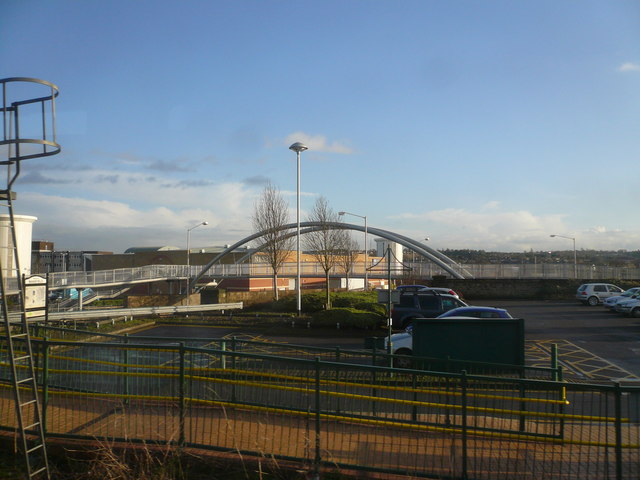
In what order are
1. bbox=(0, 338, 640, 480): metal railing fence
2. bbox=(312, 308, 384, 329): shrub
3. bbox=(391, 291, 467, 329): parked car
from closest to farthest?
bbox=(0, 338, 640, 480): metal railing fence
bbox=(391, 291, 467, 329): parked car
bbox=(312, 308, 384, 329): shrub

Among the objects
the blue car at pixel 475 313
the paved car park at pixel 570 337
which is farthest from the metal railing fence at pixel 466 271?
the blue car at pixel 475 313

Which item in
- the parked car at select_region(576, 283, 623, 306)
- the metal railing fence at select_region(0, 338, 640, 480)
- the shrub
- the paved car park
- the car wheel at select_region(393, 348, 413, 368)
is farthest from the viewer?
the parked car at select_region(576, 283, 623, 306)

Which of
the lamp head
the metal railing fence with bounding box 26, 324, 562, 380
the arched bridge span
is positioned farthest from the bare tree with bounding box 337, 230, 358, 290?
the metal railing fence with bounding box 26, 324, 562, 380

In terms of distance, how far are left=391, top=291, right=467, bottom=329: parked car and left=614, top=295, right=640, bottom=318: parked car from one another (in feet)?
36.6

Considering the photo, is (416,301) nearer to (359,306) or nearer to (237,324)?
(359,306)

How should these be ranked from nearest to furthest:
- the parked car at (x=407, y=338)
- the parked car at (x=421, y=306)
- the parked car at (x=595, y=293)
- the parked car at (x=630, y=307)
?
the parked car at (x=407, y=338) < the parked car at (x=421, y=306) < the parked car at (x=630, y=307) < the parked car at (x=595, y=293)

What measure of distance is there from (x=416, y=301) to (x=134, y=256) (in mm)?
51493

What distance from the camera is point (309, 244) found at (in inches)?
1426

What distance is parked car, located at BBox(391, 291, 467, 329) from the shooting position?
20.0 metres

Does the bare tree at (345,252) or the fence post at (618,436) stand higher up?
the bare tree at (345,252)

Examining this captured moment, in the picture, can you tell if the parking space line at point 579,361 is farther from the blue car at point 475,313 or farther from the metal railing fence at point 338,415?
the metal railing fence at point 338,415

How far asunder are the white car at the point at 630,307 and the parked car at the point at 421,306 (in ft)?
36.6

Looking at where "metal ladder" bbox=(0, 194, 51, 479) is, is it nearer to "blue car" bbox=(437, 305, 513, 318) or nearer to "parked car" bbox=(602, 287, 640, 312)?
"blue car" bbox=(437, 305, 513, 318)

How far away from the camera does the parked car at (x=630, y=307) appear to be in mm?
Answer: 25438
